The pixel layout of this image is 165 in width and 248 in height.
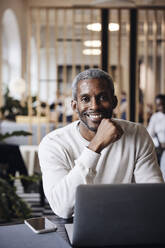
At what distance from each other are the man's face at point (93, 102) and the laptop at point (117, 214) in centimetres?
58

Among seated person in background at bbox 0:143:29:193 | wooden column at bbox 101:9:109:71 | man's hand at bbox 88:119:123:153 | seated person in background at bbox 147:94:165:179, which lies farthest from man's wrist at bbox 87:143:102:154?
wooden column at bbox 101:9:109:71

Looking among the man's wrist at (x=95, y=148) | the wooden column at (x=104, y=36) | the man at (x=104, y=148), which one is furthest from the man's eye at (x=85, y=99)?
the wooden column at (x=104, y=36)

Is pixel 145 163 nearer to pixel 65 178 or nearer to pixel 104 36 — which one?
pixel 65 178

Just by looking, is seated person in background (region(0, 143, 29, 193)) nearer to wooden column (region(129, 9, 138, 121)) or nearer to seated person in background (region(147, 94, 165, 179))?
seated person in background (region(147, 94, 165, 179))

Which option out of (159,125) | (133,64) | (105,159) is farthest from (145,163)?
(133,64)

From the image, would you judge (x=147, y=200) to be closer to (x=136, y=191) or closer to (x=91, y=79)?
(x=136, y=191)

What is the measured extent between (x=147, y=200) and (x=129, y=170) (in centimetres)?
56

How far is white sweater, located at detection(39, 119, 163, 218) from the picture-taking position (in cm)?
137

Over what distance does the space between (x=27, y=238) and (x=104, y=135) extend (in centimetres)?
49

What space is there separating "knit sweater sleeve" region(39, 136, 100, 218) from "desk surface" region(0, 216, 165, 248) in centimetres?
17

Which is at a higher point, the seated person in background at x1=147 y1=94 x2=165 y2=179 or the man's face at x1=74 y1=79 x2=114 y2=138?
the man's face at x1=74 y1=79 x2=114 y2=138

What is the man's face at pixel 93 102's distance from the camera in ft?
4.77

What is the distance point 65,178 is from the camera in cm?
129

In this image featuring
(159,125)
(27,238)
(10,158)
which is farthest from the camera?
(10,158)
